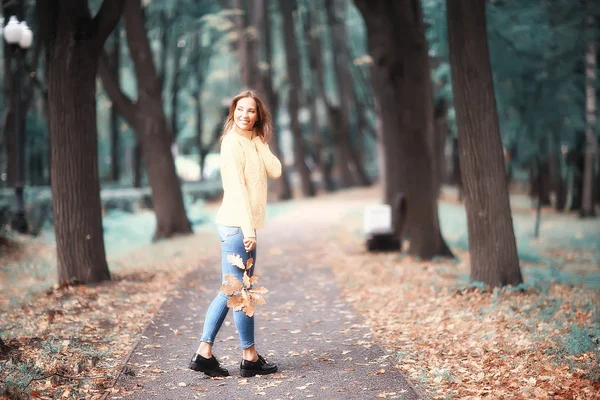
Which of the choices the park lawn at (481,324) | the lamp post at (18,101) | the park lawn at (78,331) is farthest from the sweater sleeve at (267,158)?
the lamp post at (18,101)

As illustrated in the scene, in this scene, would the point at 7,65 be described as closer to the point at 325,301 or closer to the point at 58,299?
the point at 58,299

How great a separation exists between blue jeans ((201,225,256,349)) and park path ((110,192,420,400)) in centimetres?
38

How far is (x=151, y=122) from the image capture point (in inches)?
658

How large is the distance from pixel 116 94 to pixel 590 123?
45.1ft

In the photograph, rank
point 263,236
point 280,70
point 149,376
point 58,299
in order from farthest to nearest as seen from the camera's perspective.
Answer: point 280,70
point 263,236
point 58,299
point 149,376

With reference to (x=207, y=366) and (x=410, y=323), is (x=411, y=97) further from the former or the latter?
(x=207, y=366)

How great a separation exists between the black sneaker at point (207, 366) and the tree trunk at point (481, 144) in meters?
4.70

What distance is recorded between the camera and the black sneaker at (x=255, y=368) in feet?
18.7

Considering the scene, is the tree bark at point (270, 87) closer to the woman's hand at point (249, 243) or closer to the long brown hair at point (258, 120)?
the long brown hair at point (258, 120)

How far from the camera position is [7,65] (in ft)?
61.9

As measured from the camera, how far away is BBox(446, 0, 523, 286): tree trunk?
8.85 meters

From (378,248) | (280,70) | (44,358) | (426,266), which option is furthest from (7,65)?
(280,70)

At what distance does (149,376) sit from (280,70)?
3396 centimetres

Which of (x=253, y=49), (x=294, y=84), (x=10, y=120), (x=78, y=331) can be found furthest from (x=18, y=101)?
(x=294, y=84)
